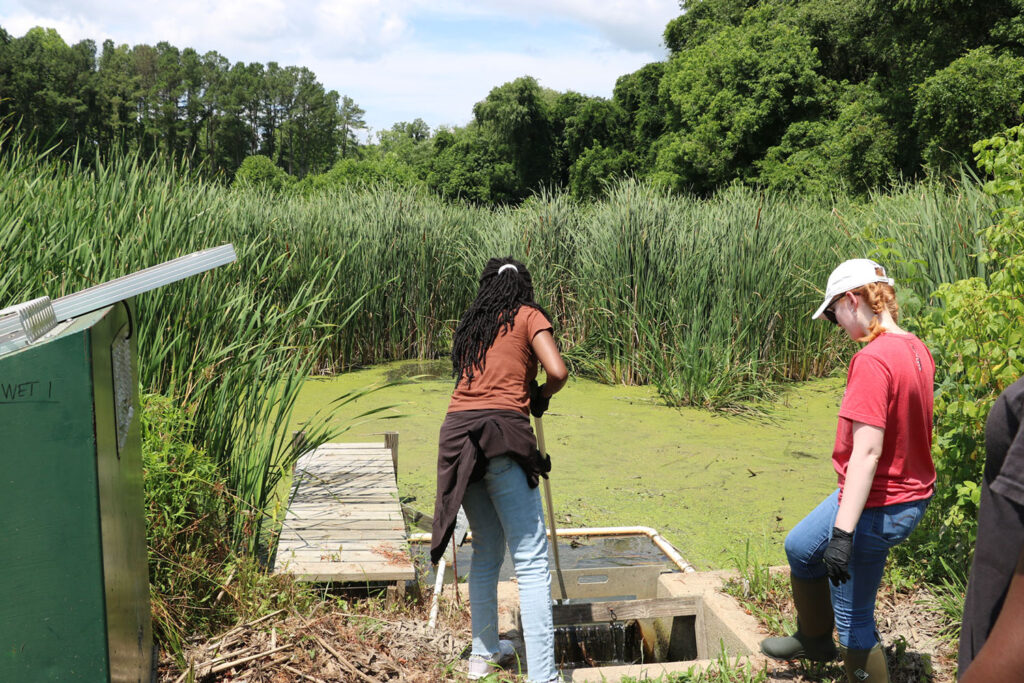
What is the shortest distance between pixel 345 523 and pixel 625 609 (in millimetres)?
1384

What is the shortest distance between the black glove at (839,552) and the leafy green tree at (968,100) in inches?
560

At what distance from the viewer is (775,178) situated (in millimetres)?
21094

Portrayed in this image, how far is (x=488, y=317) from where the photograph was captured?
10.5 feet

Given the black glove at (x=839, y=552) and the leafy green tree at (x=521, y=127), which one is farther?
the leafy green tree at (x=521, y=127)

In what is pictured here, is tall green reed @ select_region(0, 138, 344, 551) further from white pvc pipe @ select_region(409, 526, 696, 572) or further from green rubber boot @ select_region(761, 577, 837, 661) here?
green rubber boot @ select_region(761, 577, 837, 661)

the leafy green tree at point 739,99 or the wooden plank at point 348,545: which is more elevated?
the leafy green tree at point 739,99

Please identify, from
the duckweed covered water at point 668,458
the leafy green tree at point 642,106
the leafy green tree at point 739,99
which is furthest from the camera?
the leafy green tree at point 642,106

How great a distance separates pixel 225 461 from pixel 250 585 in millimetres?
576

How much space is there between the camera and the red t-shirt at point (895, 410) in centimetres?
249

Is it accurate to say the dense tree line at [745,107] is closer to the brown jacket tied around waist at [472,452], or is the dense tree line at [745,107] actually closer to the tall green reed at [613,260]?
the tall green reed at [613,260]

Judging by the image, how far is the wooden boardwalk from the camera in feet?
11.9

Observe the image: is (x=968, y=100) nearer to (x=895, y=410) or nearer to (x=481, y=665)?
(x=895, y=410)

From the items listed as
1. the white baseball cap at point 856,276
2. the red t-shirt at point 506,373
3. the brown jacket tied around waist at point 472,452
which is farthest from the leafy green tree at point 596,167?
the white baseball cap at point 856,276

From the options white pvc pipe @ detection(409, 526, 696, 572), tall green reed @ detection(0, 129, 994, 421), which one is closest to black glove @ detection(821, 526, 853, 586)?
white pvc pipe @ detection(409, 526, 696, 572)
